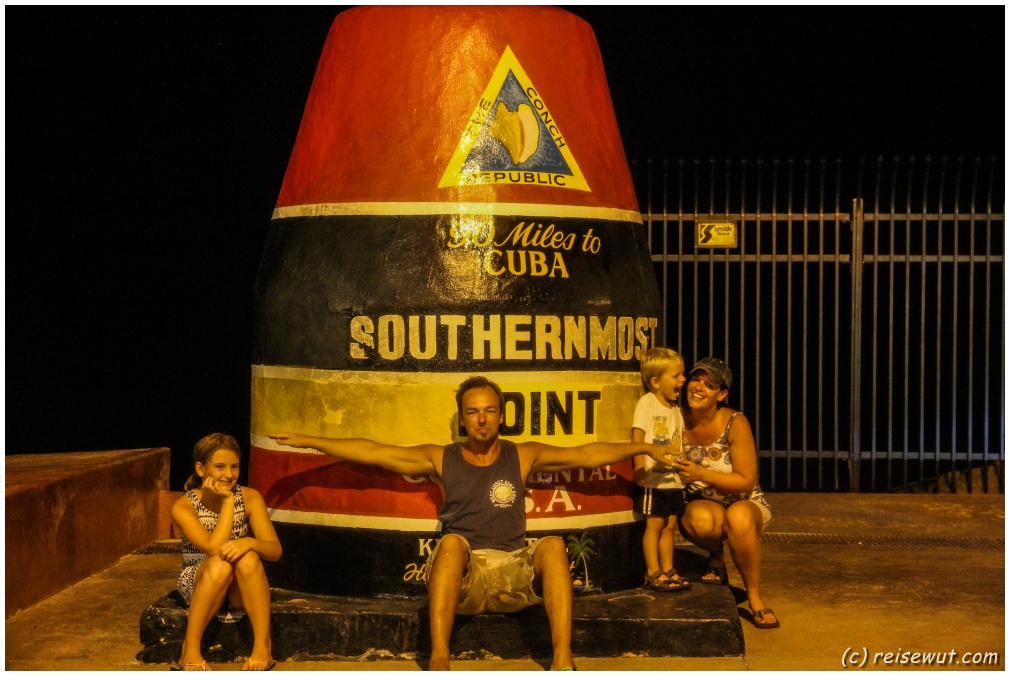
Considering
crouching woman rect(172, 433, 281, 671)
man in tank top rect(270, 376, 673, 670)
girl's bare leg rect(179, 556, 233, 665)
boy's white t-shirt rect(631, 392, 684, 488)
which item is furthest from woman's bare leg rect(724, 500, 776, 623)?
girl's bare leg rect(179, 556, 233, 665)

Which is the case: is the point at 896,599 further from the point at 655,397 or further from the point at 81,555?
the point at 81,555

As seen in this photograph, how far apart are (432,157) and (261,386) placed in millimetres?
1230

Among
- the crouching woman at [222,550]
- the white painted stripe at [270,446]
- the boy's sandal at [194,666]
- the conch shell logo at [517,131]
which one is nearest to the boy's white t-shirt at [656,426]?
the conch shell logo at [517,131]

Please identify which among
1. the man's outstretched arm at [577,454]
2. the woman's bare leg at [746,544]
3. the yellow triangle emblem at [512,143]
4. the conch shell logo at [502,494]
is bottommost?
the woman's bare leg at [746,544]

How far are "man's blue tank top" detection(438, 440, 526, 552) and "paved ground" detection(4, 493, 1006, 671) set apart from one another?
471 mm

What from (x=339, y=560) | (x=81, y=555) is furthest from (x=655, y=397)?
(x=81, y=555)

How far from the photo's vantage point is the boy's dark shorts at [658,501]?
19.8ft

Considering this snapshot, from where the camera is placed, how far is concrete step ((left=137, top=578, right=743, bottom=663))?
5395 mm

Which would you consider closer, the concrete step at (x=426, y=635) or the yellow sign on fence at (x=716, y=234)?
the concrete step at (x=426, y=635)

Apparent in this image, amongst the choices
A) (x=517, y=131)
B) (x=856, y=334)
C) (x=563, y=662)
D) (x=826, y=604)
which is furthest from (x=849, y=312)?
(x=563, y=662)

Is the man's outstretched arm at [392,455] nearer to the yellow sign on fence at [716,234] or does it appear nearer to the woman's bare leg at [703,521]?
the woman's bare leg at [703,521]

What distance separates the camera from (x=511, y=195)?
18.9 feet

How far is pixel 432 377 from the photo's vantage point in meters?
5.64

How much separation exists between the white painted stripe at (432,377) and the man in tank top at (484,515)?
11 centimetres
